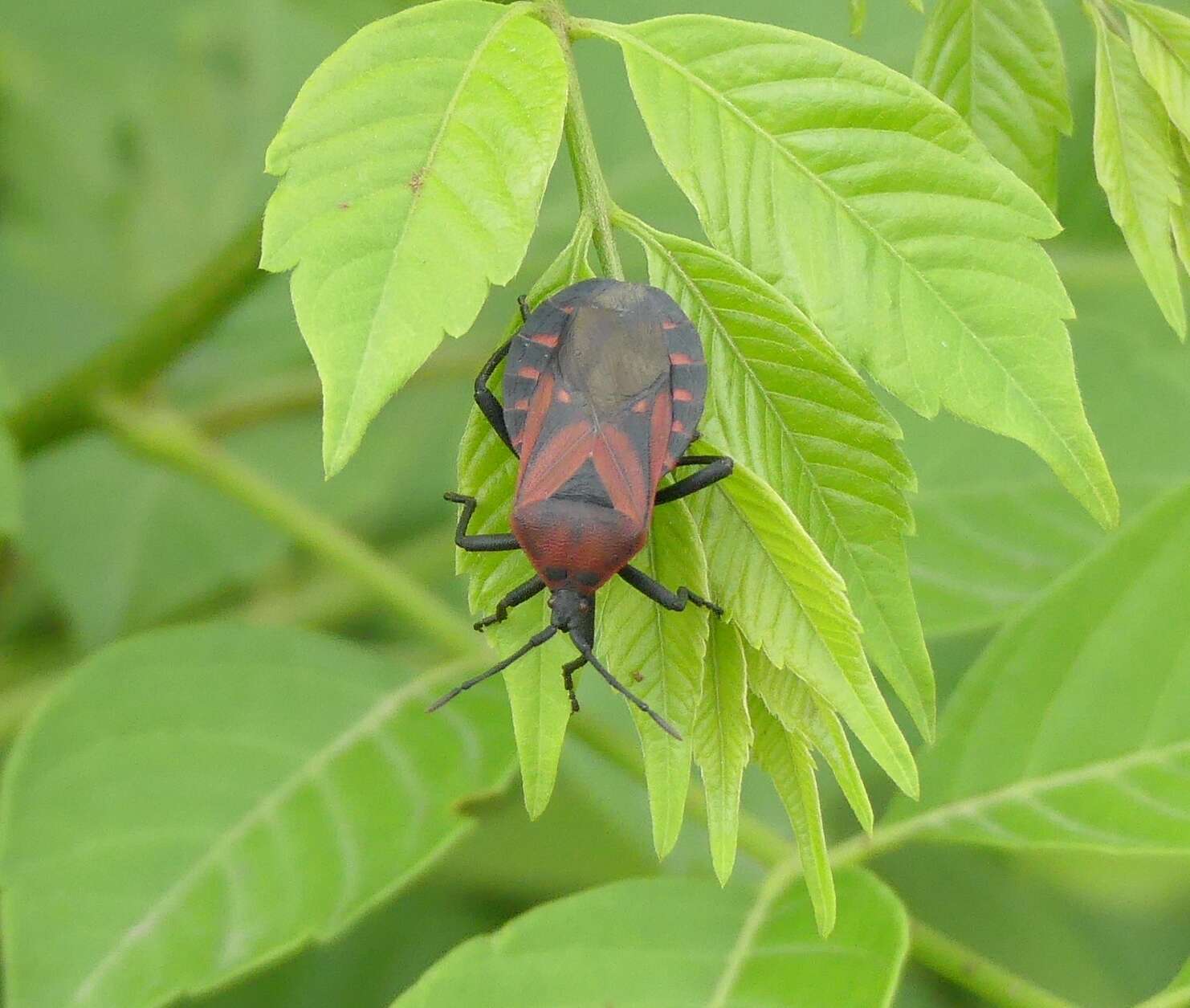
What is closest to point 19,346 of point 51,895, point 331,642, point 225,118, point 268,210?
point 225,118

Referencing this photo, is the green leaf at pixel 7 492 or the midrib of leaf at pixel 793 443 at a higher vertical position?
the midrib of leaf at pixel 793 443

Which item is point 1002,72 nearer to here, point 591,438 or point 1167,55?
point 1167,55

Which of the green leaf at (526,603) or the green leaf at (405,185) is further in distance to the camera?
the green leaf at (526,603)

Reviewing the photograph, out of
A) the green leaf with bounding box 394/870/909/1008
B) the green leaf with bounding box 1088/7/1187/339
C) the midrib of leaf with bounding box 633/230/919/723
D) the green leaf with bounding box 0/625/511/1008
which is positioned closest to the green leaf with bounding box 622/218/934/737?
the midrib of leaf with bounding box 633/230/919/723

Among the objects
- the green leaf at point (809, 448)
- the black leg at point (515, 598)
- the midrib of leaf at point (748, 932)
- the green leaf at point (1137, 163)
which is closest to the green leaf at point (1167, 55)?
the green leaf at point (1137, 163)

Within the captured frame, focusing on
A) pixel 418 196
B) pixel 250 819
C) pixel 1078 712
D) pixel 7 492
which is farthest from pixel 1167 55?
pixel 7 492

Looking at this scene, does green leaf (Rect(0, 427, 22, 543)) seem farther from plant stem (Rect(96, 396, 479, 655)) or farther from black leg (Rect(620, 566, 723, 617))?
black leg (Rect(620, 566, 723, 617))

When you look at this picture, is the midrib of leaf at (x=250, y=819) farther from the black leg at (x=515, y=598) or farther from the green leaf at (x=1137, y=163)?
the green leaf at (x=1137, y=163)
